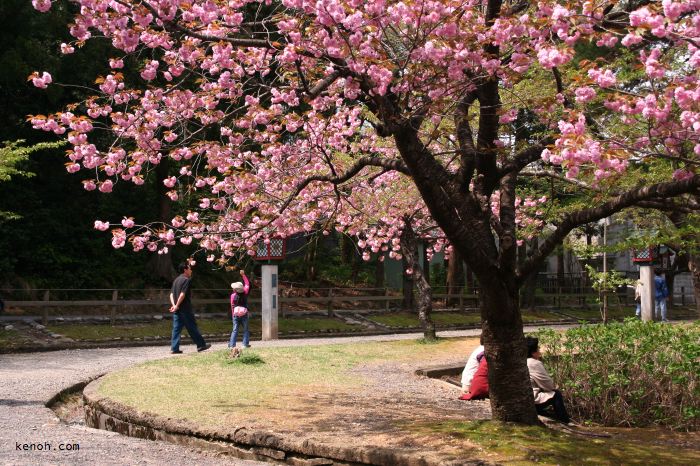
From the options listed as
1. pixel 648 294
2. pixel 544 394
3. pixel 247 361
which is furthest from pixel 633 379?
pixel 648 294

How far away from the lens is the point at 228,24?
7770mm

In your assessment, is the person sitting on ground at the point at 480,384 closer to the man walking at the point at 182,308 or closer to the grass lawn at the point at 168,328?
the man walking at the point at 182,308

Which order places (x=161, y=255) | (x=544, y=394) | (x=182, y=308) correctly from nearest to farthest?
1. (x=544, y=394)
2. (x=182, y=308)
3. (x=161, y=255)

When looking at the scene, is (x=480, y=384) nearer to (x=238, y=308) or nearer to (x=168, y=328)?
(x=238, y=308)

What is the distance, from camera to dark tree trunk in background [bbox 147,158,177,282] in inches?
1152

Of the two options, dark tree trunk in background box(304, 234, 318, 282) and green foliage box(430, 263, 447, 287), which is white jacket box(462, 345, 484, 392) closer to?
dark tree trunk in background box(304, 234, 318, 282)

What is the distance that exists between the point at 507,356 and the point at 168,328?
57.4 feet

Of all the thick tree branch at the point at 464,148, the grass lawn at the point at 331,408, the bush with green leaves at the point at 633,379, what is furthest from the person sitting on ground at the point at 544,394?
the thick tree branch at the point at 464,148

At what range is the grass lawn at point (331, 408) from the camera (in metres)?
6.96

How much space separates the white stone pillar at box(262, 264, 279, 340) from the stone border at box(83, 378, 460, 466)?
13.1 m

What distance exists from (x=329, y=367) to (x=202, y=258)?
19804 mm

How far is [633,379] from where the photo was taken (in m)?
10.9

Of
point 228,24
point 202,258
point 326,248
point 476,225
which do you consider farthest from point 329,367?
point 326,248

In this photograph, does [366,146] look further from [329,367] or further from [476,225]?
[476,225]
